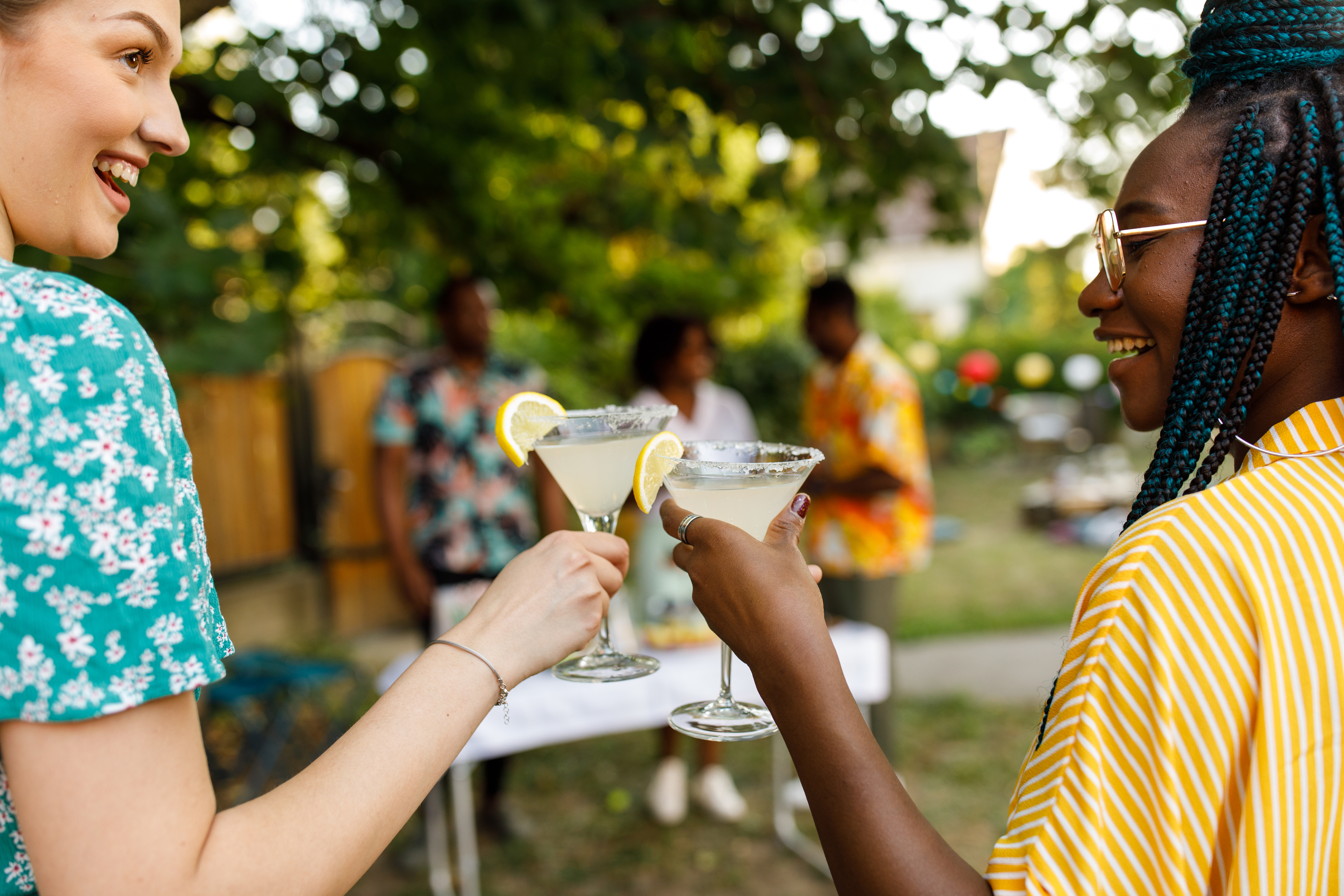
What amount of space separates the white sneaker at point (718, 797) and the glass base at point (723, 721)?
318 centimetres

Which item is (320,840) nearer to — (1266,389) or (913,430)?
(1266,389)

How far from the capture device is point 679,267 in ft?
30.1

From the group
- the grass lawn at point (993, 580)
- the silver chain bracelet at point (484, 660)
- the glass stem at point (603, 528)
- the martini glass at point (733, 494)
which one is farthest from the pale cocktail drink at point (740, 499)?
the grass lawn at point (993, 580)

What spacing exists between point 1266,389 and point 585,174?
19.0 feet

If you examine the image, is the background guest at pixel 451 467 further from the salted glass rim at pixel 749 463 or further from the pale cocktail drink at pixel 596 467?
the salted glass rim at pixel 749 463

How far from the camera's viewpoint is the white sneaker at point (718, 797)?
15.0 feet

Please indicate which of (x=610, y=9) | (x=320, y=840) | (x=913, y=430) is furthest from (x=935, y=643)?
(x=320, y=840)

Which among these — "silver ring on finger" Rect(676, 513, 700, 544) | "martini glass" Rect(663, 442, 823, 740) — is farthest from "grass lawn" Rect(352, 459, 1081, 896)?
"silver ring on finger" Rect(676, 513, 700, 544)

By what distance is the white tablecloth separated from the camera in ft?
10.9

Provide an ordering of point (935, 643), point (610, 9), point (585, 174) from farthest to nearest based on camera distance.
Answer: point (935, 643)
point (585, 174)
point (610, 9)

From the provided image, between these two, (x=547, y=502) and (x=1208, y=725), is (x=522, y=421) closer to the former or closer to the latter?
(x=1208, y=725)

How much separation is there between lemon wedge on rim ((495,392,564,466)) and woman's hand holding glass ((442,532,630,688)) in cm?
32

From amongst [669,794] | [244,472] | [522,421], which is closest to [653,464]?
[522,421]

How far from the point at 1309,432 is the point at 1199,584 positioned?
0.34m
